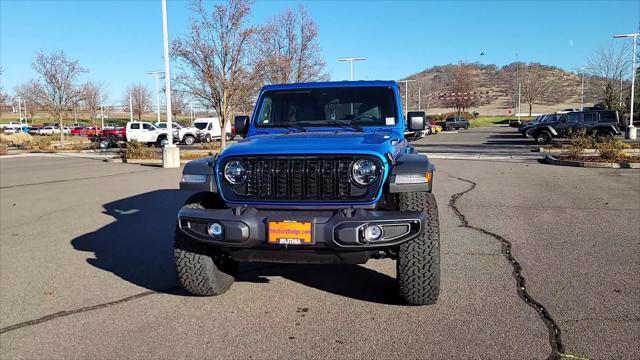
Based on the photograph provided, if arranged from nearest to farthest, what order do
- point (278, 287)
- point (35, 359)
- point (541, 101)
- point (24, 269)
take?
point (35, 359) < point (278, 287) < point (24, 269) < point (541, 101)

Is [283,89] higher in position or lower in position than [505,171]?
higher

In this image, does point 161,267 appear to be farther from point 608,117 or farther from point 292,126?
point 608,117

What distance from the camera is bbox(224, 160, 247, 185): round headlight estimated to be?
3.96 meters

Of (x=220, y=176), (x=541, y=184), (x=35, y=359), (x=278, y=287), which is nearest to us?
(x=35, y=359)

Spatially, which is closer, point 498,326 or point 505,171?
point 498,326

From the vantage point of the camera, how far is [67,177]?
47.8ft

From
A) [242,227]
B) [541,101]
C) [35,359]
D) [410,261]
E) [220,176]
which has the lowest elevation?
[35,359]

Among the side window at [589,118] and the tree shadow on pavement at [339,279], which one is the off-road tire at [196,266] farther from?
the side window at [589,118]

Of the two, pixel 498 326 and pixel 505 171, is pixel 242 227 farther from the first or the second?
pixel 505 171

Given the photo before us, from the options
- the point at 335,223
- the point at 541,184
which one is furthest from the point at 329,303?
the point at 541,184

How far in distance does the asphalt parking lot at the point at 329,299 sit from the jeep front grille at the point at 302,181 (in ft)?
3.09

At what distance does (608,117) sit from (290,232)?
27083 mm

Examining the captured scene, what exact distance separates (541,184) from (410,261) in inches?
344

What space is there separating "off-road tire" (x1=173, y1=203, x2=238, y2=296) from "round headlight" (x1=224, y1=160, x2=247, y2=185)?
1.20 ft
